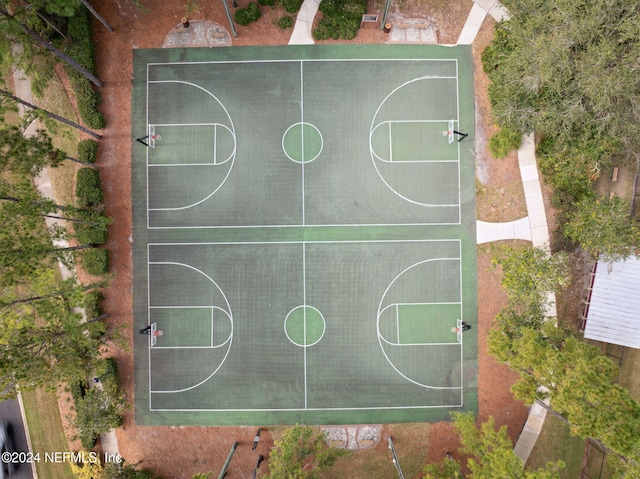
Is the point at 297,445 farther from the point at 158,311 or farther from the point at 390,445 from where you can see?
the point at 158,311

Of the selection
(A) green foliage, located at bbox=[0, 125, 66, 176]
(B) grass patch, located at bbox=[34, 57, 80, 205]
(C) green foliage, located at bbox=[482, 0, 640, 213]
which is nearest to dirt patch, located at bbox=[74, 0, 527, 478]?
(B) grass patch, located at bbox=[34, 57, 80, 205]

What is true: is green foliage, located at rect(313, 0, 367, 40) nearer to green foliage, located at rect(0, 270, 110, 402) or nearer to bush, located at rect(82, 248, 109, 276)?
bush, located at rect(82, 248, 109, 276)

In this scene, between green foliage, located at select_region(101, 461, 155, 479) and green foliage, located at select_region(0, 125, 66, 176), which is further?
green foliage, located at select_region(101, 461, 155, 479)

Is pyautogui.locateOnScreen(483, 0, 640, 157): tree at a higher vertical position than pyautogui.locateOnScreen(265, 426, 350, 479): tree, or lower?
higher

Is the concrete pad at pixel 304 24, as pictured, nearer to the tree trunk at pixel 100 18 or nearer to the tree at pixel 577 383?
the tree trunk at pixel 100 18

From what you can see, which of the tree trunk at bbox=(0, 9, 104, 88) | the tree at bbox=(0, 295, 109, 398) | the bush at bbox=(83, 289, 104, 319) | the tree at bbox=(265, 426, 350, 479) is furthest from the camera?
the bush at bbox=(83, 289, 104, 319)
